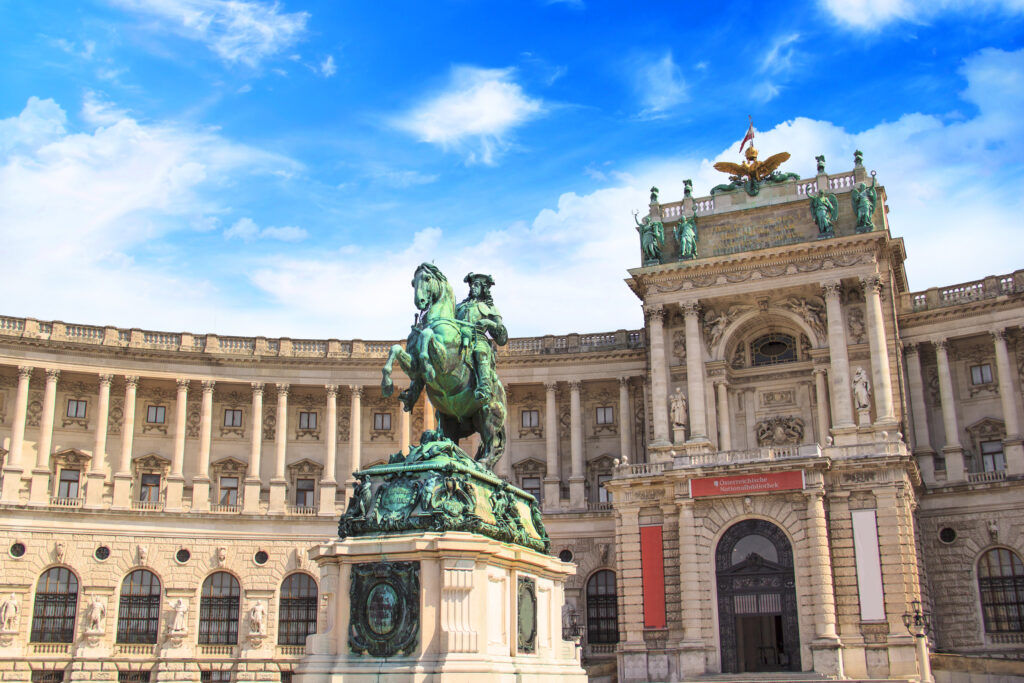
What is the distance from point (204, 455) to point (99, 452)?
15.4 ft

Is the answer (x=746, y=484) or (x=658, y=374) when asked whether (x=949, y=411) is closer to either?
(x=746, y=484)

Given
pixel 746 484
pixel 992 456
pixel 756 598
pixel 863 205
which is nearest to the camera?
pixel 756 598

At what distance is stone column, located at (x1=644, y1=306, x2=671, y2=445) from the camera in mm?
49500

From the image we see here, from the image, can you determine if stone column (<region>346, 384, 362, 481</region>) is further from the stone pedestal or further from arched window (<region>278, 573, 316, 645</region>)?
the stone pedestal

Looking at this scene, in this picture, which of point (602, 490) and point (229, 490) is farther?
point (602, 490)

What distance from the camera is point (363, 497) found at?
1603 cm

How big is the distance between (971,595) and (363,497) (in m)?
37.6

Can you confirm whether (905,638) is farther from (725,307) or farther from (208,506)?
(208,506)

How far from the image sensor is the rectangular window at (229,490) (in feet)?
175

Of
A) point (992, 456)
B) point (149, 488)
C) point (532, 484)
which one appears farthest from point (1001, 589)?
point (149, 488)

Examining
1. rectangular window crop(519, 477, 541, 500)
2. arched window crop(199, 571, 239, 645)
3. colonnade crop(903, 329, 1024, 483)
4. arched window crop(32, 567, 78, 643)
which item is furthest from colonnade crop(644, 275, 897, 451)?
arched window crop(32, 567, 78, 643)

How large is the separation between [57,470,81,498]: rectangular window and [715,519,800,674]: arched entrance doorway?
97.0ft

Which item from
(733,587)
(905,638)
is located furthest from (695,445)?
(905,638)

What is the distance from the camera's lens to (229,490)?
53688 millimetres
